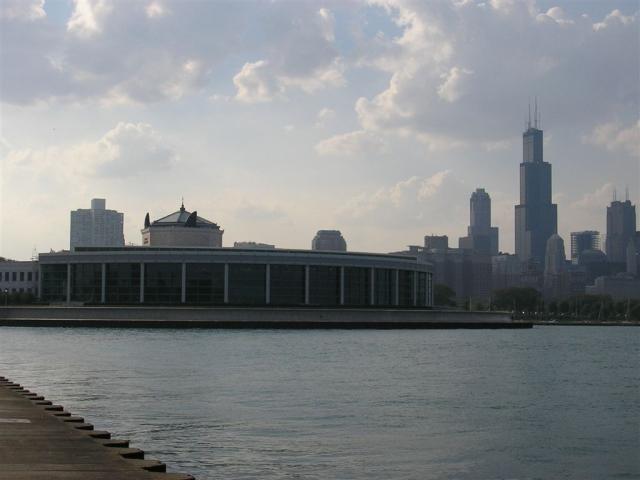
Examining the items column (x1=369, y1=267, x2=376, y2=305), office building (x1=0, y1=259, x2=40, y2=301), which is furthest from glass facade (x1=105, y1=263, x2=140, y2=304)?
column (x1=369, y1=267, x2=376, y2=305)

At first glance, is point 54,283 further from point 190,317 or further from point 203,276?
point 190,317

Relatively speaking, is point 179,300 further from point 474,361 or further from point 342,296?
point 474,361

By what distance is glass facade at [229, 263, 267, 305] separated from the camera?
6452 inches

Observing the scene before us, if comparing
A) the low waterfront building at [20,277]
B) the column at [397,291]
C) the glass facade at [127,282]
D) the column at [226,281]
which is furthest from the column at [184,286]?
the column at [397,291]

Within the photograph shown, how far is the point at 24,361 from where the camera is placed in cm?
7750

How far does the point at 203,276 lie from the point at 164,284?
588cm

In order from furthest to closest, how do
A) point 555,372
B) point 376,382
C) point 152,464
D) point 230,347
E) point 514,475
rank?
1. point 230,347
2. point 555,372
3. point 376,382
4. point 514,475
5. point 152,464

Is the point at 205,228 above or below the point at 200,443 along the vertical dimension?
above

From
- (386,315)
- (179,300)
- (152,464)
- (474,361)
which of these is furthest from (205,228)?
(152,464)

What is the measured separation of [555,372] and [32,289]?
120 m

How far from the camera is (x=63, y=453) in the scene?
2581cm

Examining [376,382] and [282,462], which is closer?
[282,462]

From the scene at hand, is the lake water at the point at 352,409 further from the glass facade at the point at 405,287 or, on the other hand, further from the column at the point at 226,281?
the glass facade at the point at 405,287

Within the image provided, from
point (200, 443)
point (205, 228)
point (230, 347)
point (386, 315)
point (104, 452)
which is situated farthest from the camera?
point (205, 228)
